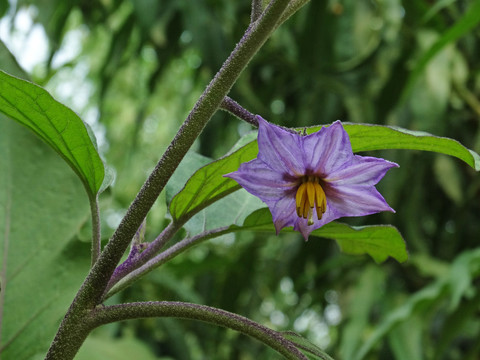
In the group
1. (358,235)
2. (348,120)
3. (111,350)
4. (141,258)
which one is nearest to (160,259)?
A: (141,258)

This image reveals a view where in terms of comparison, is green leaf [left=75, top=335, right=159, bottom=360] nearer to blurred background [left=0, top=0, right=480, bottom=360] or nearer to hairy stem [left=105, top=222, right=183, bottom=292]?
blurred background [left=0, top=0, right=480, bottom=360]

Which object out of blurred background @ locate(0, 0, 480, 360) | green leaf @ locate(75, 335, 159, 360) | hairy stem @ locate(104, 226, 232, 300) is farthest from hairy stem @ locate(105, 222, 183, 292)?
blurred background @ locate(0, 0, 480, 360)

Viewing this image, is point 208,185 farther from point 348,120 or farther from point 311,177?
point 348,120

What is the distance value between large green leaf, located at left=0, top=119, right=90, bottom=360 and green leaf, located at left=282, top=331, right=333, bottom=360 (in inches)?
5.2

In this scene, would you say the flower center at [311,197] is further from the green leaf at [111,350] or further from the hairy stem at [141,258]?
the green leaf at [111,350]

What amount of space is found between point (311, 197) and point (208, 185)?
46 millimetres

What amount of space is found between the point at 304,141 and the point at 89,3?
1503 mm

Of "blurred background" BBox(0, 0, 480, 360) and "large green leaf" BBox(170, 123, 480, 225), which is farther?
"blurred background" BBox(0, 0, 480, 360)

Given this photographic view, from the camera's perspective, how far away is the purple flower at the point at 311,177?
25 cm

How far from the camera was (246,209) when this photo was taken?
324 millimetres

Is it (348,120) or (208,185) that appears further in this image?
(348,120)

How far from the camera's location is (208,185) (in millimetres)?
264

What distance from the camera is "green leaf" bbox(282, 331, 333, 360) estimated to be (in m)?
0.26

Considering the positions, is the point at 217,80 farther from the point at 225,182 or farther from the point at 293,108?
the point at 293,108
